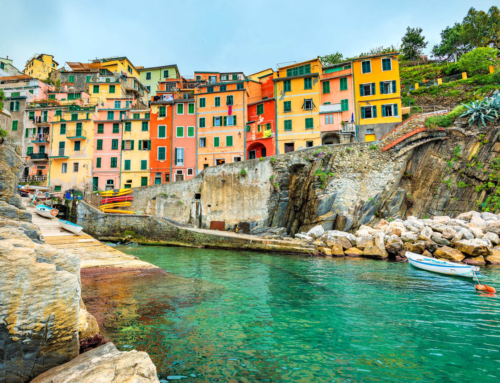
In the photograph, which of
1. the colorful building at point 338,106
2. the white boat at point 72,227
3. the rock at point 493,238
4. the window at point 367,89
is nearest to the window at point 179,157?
the colorful building at point 338,106

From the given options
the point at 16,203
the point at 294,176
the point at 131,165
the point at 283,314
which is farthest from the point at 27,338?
the point at 131,165

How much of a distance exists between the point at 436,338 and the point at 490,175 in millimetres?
22381

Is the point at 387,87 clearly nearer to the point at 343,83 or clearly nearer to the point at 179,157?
the point at 343,83

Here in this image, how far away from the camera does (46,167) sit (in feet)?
128

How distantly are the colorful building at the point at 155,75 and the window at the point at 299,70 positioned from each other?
2921 cm

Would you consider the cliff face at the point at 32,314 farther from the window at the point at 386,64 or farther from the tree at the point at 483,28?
the tree at the point at 483,28

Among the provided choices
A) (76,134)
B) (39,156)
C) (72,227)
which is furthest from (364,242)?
(39,156)

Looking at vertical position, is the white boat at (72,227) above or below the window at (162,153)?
below

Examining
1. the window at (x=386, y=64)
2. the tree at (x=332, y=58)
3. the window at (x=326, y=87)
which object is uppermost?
the tree at (x=332, y=58)

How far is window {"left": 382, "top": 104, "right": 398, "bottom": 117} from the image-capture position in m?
30.6

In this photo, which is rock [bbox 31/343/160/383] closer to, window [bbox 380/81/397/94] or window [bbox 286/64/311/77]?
window [bbox 380/81/397/94]

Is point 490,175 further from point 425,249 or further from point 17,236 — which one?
point 17,236

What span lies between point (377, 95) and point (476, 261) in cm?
2129

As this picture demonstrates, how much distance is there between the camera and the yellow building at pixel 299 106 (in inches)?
1319
